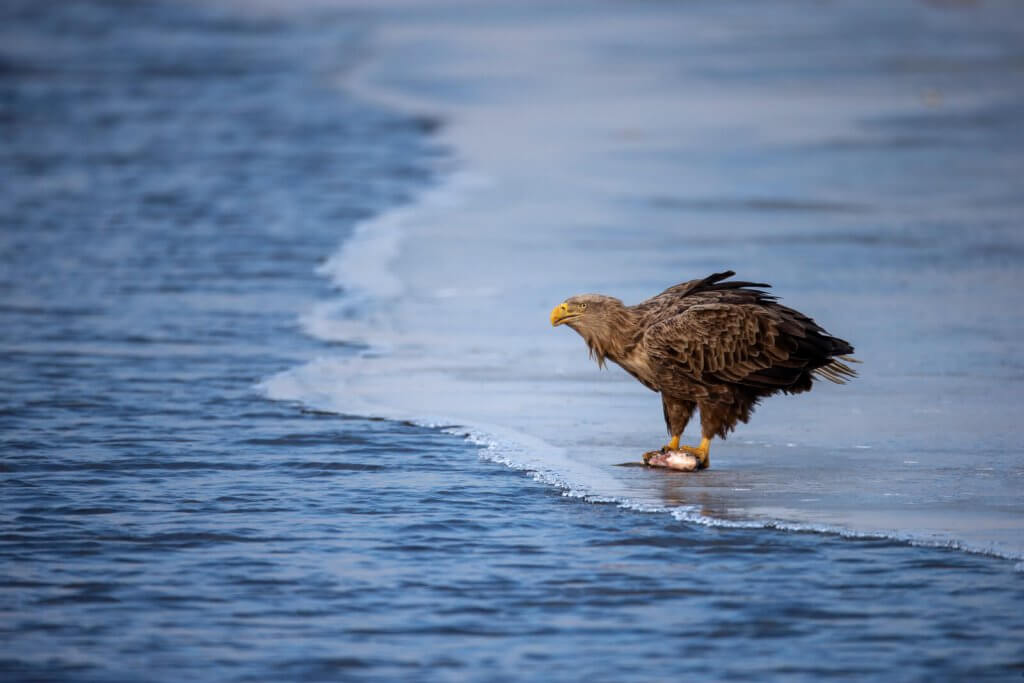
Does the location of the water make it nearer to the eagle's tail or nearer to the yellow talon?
the yellow talon

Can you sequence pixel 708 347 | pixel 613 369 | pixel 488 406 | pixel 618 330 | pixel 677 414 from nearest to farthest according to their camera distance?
pixel 708 347 < pixel 618 330 < pixel 677 414 < pixel 488 406 < pixel 613 369

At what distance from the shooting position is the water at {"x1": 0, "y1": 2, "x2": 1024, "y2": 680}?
245 inches

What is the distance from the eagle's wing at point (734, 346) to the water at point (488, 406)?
0.47m

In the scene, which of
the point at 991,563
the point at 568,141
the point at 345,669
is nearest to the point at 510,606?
the point at 345,669

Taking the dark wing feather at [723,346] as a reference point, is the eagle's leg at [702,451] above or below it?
below

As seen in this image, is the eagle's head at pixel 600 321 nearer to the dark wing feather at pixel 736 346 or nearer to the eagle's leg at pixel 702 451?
the dark wing feather at pixel 736 346

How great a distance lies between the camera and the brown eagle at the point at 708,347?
855 centimetres

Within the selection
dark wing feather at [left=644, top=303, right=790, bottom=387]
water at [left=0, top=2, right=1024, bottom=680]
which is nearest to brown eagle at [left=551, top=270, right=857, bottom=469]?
dark wing feather at [left=644, top=303, right=790, bottom=387]

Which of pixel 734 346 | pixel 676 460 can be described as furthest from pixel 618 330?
pixel 676 460

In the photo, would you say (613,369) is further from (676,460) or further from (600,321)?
(676,460)

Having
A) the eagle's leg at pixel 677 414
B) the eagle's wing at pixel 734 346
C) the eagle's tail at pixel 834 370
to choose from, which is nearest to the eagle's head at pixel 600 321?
the eagle's wing at pixel 734 346

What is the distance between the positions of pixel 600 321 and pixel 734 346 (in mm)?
703

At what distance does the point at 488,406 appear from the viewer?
1003 cm

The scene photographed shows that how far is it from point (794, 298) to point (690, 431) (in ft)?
9.97
